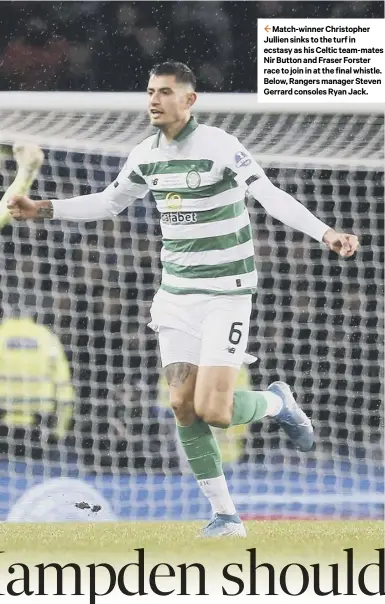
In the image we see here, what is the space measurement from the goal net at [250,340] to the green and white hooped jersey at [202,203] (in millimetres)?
300

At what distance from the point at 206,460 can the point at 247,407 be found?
242mm

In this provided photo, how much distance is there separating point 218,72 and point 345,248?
3738 mm

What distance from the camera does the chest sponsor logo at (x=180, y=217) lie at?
380cm

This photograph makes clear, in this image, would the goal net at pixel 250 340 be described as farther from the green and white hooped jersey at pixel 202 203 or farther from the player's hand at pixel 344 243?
the player's hand at pixel 344 243

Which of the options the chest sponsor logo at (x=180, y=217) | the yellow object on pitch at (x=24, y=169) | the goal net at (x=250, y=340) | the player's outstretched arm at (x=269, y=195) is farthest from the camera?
the goal net at (x=250, y=340)

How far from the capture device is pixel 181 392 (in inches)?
151

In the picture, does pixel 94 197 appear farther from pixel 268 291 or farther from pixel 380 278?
pixel 380 278

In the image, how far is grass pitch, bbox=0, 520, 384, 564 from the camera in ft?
12.2

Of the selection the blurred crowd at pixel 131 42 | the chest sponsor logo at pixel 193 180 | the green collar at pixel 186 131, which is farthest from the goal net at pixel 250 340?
the blurred crowd at pixel 131 42

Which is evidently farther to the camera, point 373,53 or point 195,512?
point 195,512

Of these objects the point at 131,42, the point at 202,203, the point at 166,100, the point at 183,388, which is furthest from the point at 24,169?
the point at 131,42

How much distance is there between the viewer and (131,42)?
7.14 meters

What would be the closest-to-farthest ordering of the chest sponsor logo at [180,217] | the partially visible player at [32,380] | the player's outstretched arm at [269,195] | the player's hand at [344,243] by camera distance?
1. the player's hand at [344,243]
2. the player's outstretched arm at [269,195]
3. the chest sponsor logo at [180,217]
4. the partially visible player at [32,380]

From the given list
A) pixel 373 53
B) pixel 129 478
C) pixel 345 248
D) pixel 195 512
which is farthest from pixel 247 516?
pixel 373 53
